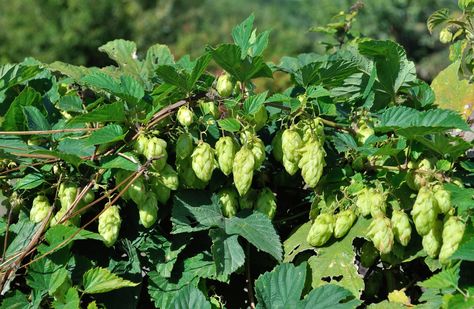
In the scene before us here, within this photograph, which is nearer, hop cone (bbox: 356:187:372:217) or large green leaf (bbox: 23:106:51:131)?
hop cone (bbox: 356:187:372:217)

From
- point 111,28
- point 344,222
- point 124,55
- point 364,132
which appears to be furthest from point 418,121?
point 111,28

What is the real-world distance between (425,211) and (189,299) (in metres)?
0.49

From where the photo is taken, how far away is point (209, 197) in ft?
5.10

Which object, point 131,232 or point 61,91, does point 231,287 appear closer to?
point 131,232

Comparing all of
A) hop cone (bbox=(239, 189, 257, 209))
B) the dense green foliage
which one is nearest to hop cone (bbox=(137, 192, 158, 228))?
the dense green foliage

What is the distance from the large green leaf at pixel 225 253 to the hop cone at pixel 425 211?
36cm

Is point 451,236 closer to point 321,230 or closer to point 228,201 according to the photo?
point 321,230

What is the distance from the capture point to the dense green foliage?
140 centimetres

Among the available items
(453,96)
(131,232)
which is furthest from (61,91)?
(453,96)

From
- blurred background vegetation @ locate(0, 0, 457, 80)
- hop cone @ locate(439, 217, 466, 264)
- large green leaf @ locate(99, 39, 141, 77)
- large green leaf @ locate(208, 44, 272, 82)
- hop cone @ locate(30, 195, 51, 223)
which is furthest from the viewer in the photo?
blurred background vegetation @ locate(0, 0, 457, 80)

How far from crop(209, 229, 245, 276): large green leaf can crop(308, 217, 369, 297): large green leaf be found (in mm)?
167

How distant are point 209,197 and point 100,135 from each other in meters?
0.29

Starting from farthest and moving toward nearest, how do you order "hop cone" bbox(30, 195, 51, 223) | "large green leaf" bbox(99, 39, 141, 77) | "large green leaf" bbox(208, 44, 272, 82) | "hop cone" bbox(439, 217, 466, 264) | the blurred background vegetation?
the blurred background vegetation, "large green leaf" bbox(99, 39, 141, 77), "hop cone" bbox(30, 195, 51, 223), "large green leaf" bbox(208, 44, 272, 82), "hop cone" bbox(439, 217, 466, 264)

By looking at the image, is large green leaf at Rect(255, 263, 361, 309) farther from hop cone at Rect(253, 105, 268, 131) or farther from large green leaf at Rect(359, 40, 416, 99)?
large green leaf at Rect(359, 40, 416, 99)
